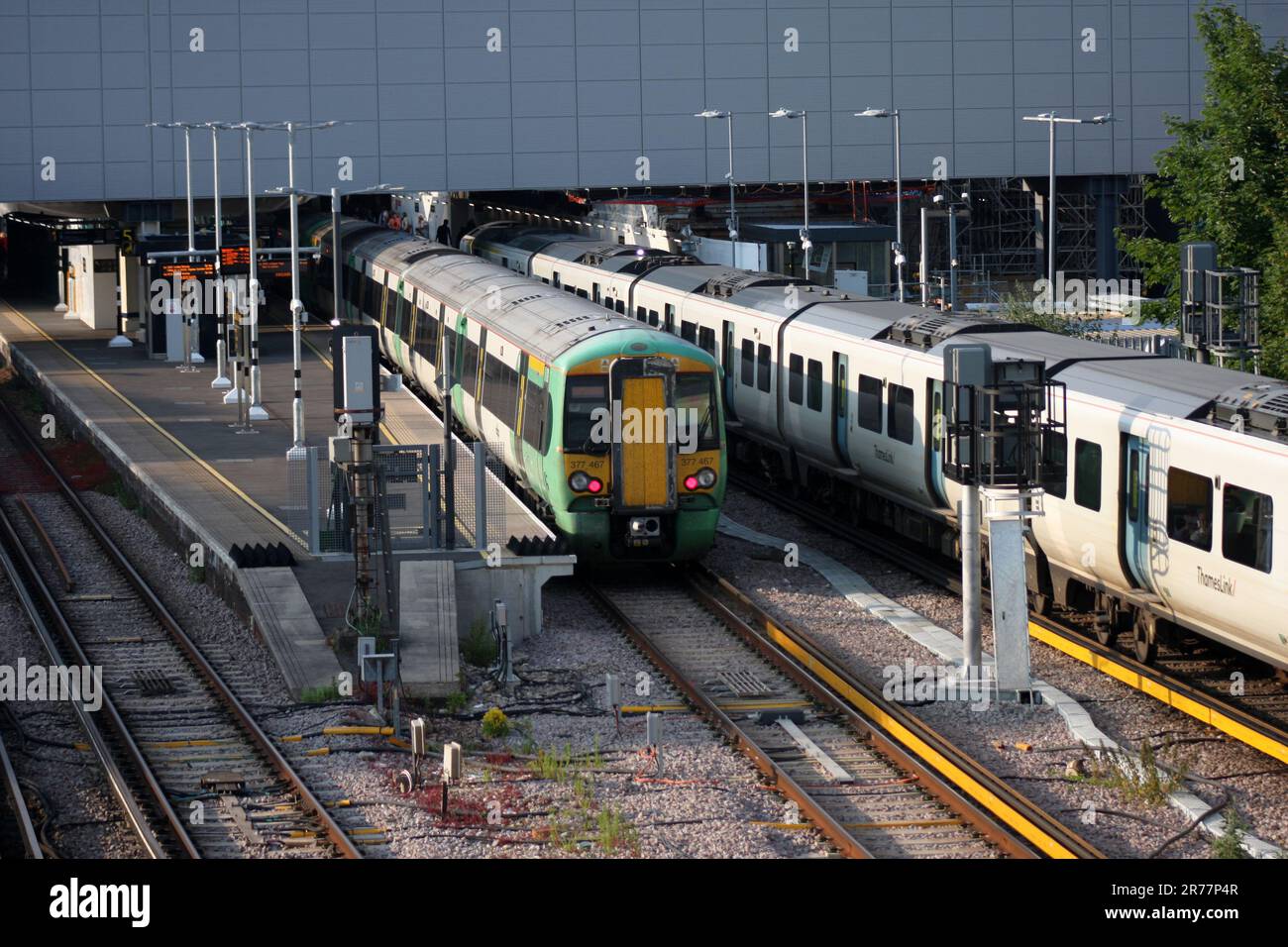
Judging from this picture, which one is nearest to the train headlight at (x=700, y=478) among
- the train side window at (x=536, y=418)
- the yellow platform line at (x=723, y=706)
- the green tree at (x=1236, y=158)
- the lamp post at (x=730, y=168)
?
the train side window at (x=536, y=418)

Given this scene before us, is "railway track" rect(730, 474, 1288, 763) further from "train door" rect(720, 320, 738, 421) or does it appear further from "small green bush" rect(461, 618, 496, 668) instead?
"train door" rect(720, 320, 738, 421)

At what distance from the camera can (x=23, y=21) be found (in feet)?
168

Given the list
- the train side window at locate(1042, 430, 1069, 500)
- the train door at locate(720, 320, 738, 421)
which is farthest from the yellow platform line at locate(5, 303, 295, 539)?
the train side window at locate(1042, 430, 1069, 500)

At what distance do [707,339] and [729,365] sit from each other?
983 millimetres

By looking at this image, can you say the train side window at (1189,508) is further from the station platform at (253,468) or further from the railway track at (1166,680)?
the station platform at (253,468)

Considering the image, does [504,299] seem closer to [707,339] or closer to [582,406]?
[707,339]

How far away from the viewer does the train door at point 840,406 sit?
22812 millimetres

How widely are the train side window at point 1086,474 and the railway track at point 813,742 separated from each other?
9.83ft

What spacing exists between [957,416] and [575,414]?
217 inches

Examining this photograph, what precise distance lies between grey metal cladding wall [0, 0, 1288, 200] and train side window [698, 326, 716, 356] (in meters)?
27.3

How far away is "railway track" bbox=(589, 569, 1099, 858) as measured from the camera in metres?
12.0

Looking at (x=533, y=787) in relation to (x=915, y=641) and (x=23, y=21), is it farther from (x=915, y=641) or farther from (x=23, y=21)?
(x=23, y=21)
